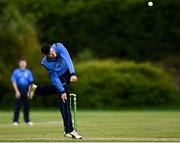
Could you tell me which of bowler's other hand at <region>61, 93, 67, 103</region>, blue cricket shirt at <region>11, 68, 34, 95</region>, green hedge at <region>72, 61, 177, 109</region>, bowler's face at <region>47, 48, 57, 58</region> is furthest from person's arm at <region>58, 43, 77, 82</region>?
green hedge at <region>72, 61, 177, 109</region>

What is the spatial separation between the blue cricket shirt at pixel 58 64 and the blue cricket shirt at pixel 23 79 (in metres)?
9.37

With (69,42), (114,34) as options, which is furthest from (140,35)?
(69,42)

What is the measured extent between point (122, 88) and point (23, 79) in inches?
838

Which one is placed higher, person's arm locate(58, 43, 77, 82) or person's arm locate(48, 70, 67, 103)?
person's arm locate(58, 43, 77, 82)

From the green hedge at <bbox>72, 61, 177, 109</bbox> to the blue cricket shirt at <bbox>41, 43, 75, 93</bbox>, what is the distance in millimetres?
29188

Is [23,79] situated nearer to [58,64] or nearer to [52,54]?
[58,64]

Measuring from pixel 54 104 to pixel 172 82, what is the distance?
8.32 m

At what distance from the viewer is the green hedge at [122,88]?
45.7m

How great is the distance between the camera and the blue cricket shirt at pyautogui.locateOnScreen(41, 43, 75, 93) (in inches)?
620

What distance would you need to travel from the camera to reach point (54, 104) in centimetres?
4569

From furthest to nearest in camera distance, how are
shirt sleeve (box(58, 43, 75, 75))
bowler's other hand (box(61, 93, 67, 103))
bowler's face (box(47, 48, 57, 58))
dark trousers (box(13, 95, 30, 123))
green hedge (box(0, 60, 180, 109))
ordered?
green hedge (box(0, 60, 180, 109)) → dark trousers (box(13, 95, 30, 123)) → bowler's other hand (box(61, 93, 67, 103)) → bowler's face (box(47, 48, 57, 58)) → shirt sleeve (box(58, 43, 75, 75))

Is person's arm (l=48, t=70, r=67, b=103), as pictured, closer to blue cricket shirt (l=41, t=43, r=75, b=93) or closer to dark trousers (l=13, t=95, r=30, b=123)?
blue cricket shirt (l=41, t=43, r=75, b=93)

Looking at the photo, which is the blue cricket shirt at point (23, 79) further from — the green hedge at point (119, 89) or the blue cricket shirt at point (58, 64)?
the green hedge at point (119, 89)

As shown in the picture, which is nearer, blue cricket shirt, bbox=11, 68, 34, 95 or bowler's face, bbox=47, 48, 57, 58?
bowler's face, bbox=47, 48, 57, 58
